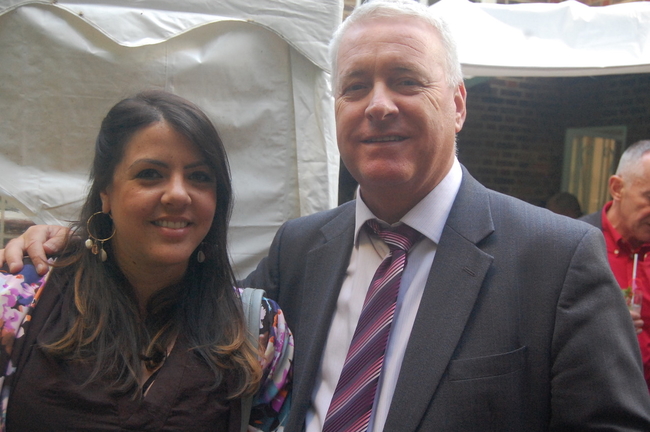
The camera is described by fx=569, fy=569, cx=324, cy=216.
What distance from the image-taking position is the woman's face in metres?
1.87

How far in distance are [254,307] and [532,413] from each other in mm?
983

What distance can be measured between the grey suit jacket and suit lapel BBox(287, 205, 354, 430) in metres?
0.34

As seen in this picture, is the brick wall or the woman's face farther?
the brick wall

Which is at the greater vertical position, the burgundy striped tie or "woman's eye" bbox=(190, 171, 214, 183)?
"woman's eye" bbox=(190, 171, 214, 183)

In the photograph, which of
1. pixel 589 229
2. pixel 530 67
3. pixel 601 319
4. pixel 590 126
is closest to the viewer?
pixel 601 319

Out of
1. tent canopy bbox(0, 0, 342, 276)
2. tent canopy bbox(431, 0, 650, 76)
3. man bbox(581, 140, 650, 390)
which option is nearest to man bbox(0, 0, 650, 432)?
tent canopy bbox(0, 0, 342, 276)

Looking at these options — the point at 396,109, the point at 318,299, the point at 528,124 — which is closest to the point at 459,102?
the point at 396,109

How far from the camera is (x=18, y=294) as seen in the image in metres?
1.79

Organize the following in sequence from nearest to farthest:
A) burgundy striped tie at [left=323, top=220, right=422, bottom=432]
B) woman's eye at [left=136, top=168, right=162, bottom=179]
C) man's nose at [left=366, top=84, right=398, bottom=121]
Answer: burgundy striped tie at [left=323, top=220, right=422, bottom=432] < man's nose at [left=366, top=84, right=398, bottom=121] < woman's eye at [left=136, top=168, right=162, bottom=179]

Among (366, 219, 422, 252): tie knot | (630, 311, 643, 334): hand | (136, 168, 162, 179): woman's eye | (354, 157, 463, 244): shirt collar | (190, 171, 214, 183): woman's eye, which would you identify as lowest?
(630, 311, 643, 334): hand

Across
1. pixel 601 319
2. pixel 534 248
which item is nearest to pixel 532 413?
pixel 601 319

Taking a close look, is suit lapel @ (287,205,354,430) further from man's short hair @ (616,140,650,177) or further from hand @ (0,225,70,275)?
man's short hair @ (616,140,650,177)

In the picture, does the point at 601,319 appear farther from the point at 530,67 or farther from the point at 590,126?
the point at 590,126

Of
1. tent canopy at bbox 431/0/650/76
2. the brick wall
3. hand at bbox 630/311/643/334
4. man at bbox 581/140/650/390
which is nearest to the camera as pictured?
hand at bbox 630/311/643/334
